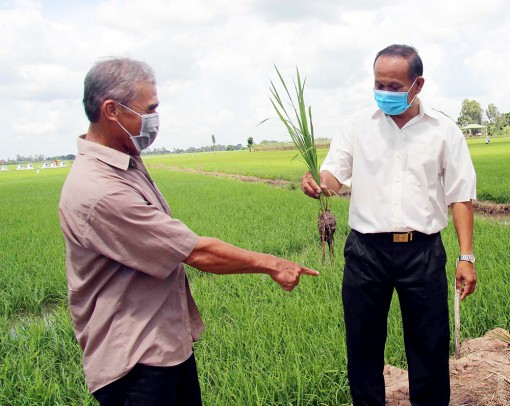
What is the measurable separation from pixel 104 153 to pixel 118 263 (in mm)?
328

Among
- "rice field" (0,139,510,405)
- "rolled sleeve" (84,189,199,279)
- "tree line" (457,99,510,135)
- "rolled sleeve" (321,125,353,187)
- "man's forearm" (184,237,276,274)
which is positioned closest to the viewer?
"rolled sleeve" (84,189,199,279)

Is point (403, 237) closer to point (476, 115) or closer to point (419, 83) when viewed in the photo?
point (419, 83)

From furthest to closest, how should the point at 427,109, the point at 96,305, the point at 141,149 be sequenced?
the point at 427,109
the point at 141,149
the point at 96,305

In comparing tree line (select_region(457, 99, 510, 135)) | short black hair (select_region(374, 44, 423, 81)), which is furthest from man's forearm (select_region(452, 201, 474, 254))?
tree line (select_region(457, 99, 510, 135))

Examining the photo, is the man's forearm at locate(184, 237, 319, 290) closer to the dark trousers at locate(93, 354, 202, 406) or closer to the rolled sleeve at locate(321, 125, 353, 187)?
the dark trousers at locate(93, 354, 202, 406)

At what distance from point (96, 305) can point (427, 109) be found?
1563 mm

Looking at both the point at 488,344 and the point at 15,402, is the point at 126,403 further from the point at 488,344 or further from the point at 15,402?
the point at 488,344

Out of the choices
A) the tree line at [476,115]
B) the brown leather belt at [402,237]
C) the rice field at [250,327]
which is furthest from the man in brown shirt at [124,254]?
the tree line at [476,115]

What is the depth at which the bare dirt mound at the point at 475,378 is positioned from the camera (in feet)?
7.75

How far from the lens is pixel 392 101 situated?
2006 mm

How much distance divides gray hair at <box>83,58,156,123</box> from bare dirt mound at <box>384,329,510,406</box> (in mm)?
2001

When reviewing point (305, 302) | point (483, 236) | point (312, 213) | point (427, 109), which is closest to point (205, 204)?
point (312, 213)

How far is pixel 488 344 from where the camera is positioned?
9.45 feet

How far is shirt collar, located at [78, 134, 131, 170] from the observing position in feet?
4.56
